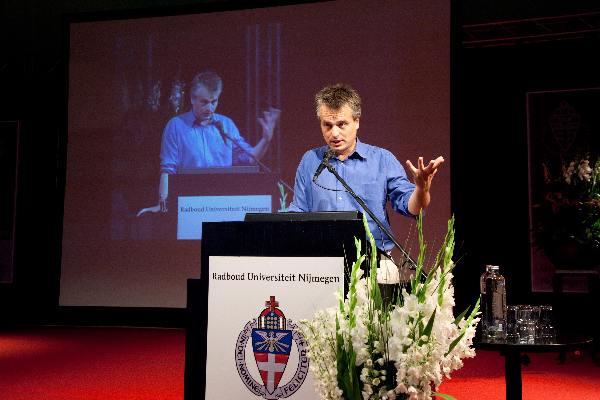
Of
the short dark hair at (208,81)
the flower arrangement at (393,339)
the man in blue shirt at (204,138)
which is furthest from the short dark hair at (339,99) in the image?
the short dark hair at (208,81)

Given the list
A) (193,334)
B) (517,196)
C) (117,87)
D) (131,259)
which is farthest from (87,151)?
(193,334)

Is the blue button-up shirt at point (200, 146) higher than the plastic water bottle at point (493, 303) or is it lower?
higher

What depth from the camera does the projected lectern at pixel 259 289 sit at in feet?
5.60

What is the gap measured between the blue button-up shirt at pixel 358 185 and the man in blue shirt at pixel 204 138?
340 cm

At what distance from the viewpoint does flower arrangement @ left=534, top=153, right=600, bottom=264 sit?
4.85 metres

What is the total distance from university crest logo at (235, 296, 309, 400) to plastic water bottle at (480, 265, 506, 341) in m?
0.81

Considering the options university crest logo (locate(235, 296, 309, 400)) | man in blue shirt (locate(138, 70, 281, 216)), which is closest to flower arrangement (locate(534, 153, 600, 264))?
man in blue shirt (locate(138, 70, 281, 216))

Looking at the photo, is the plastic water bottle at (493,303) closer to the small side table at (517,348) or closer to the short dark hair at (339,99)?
the small side table at (517,348)

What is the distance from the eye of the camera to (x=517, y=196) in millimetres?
6461

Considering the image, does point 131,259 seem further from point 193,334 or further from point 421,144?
point 193,334

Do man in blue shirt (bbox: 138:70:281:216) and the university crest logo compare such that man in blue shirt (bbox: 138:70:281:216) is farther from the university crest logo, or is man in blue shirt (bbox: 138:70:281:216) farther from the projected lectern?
the university crest logo

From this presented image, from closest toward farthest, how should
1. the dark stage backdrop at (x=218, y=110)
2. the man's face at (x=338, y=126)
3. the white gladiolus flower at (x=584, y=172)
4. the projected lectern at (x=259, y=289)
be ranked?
the projected lectern at (x=259, y=289) → the man's face at (x=338, y=126) → the white gladiolus flower at (x=584, y=172) → the dark stage backdrop at (x=218, y=110)

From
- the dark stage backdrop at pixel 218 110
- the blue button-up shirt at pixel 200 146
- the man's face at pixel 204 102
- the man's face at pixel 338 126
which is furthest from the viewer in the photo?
the man's face at pixel 204 102

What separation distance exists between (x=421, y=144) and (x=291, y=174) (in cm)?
109
